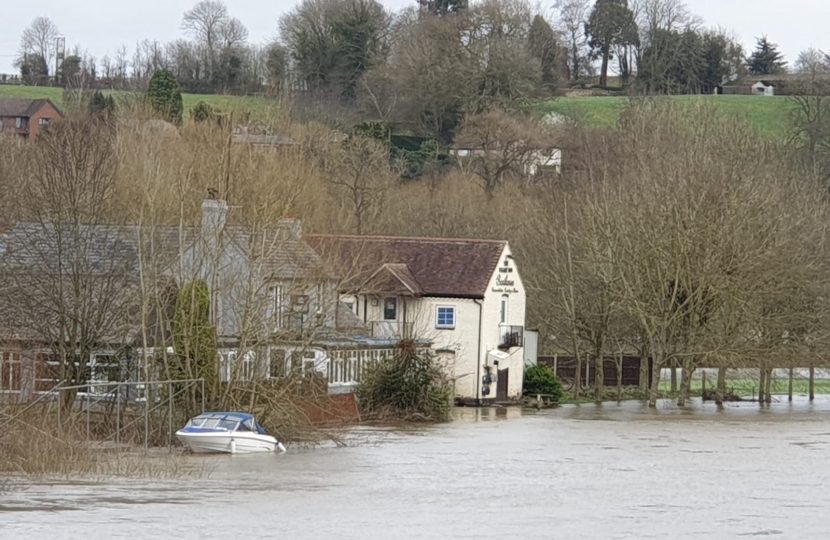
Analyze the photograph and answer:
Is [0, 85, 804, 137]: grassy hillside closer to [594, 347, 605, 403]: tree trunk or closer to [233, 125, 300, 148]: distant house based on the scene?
[233, 125, 300, 148]: distant house

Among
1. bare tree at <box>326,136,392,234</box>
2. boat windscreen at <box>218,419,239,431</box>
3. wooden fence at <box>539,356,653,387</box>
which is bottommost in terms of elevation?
wooden fence at <box>539,356,653,387</box>

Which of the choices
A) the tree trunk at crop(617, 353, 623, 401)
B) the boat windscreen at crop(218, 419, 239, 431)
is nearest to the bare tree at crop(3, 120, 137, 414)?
the boat windscreen at crop(218, 419, 239, 431)

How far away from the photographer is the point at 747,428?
55.1 m

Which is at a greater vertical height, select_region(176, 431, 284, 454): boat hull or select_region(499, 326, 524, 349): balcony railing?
select_region(499, 326, 524, 349): balcony railing

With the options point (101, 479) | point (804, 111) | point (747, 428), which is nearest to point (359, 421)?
point (747, 428)

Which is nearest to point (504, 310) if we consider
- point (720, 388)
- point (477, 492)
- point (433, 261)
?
point (433, 261)

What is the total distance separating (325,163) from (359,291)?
2757cm

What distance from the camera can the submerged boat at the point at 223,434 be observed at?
39.9m

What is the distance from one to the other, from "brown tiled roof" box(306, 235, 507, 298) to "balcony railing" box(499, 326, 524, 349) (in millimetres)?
2818

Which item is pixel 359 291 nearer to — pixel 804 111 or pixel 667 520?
pixel 667 520

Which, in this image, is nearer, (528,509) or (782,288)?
(528,509)

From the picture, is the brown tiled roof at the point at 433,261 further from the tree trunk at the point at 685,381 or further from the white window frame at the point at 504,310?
the tree trunk at the point at 685,381

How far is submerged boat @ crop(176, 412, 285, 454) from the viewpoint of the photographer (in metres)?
39.9

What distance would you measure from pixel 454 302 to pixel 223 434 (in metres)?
26.2
